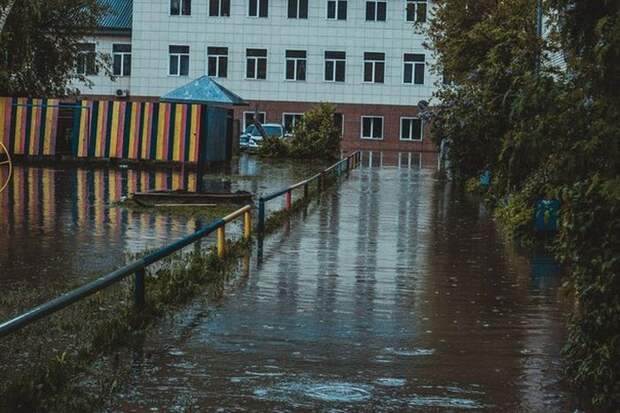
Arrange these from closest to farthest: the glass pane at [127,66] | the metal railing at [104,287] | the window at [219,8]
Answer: the metal railing at [104,287]
the window at [219,8]
the glass pane at [127,66]

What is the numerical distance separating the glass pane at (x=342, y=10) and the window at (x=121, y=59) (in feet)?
41.3

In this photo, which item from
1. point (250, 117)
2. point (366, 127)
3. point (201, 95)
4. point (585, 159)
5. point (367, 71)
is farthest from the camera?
point (366, 127)

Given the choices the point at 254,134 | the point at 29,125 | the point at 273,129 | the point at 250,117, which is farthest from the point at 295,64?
the point at 29,125

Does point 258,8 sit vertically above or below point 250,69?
above

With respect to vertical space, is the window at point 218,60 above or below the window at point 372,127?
above

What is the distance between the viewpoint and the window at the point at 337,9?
60.7 metres

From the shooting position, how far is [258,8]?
60688 millimetres

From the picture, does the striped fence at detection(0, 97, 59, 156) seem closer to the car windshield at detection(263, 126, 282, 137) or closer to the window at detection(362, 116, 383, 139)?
the car windshield at detection(263, 126, 282, 137)

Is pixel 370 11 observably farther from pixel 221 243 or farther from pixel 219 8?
pixel 221 243

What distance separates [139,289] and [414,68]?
176 ft

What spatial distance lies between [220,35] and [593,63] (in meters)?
55.4

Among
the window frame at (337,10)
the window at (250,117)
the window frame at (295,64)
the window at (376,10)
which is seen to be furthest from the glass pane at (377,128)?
the window at (250,117)

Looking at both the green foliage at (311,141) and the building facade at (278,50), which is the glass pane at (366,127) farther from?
the green foliage at (311,141)

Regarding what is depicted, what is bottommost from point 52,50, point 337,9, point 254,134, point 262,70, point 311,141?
Answer: point 311,141
